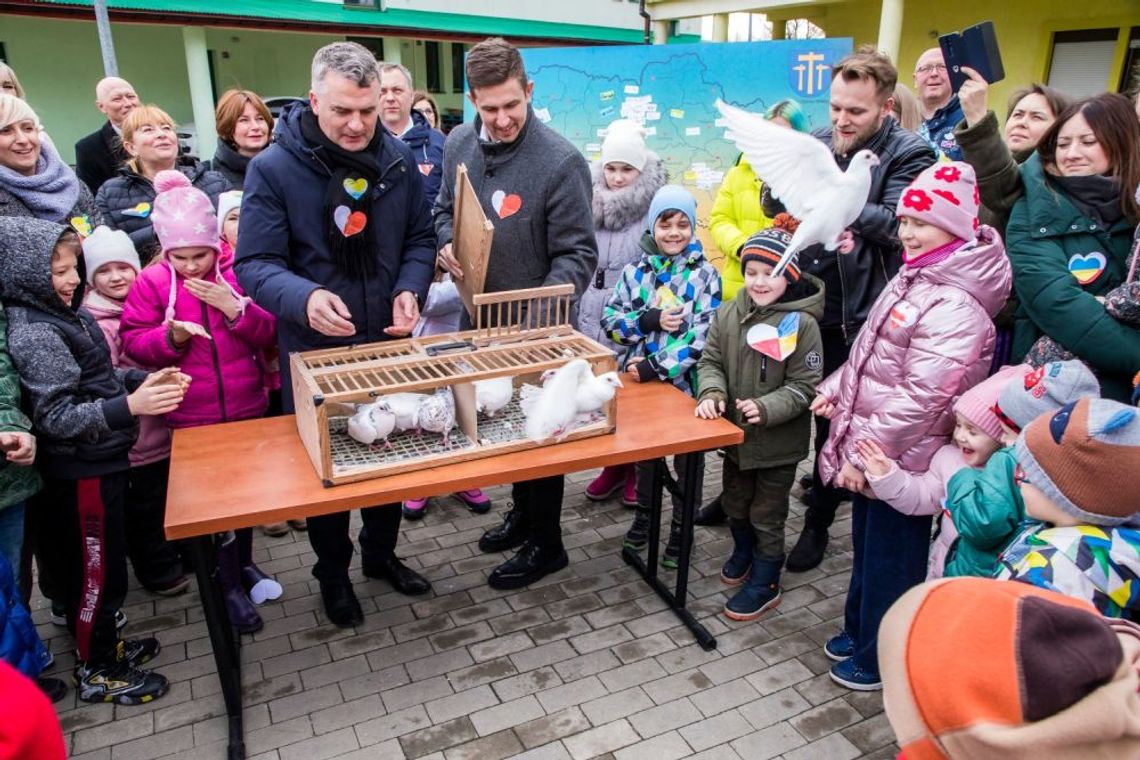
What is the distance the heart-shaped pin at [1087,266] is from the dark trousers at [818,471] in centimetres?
91

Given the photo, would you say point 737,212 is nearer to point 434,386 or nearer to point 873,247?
point 873,247

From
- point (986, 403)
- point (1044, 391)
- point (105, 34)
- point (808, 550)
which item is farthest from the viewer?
point (105, 34)

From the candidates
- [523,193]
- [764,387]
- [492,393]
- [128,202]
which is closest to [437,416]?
[492,393]

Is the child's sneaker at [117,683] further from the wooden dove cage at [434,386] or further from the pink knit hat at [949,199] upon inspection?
the pink knit hat at [949,199]

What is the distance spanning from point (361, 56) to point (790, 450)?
6.95 feet

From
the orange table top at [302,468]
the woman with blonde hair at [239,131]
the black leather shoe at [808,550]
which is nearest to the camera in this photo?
the orange table top at [302,468]

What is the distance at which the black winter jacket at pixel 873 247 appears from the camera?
9.86 ft

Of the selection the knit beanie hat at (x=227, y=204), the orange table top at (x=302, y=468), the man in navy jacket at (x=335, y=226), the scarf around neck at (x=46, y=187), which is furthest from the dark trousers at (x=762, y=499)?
the scarf around neck at (x=46, y=187)

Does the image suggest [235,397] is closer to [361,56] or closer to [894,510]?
[361,56]

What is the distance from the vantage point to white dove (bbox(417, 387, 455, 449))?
97.2 inches

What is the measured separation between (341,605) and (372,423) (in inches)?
42.3

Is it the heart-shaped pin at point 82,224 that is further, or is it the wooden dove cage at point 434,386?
the heart-shaped pin at point 82,224

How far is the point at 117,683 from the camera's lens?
2.69 metres

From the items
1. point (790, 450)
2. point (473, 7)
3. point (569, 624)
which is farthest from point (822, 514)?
point (473, 7)
